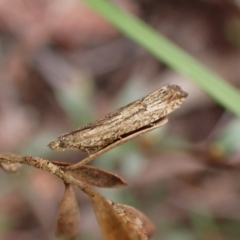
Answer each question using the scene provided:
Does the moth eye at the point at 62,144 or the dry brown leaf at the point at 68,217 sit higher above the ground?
the moth eye at the point at 62,144

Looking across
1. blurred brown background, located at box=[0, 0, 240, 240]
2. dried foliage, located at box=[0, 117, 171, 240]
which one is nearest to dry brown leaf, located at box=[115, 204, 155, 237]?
dried foliage, located at box=[0, 117, 171, 240]

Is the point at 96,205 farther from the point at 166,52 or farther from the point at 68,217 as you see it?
the point at 166,52

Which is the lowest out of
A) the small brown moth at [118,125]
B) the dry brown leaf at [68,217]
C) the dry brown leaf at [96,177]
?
the dry brown leaf at [68,217]

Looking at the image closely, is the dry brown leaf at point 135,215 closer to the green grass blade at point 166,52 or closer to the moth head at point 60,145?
the moth head at point 60,145

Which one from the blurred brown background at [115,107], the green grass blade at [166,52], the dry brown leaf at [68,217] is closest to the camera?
the dry brown leaf at [68,217]

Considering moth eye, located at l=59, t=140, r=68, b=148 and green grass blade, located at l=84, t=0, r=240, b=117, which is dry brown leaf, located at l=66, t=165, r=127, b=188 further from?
green grass blade, located at l=84, t=0, r=240, b=117

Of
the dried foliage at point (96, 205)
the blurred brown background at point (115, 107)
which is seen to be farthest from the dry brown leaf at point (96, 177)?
the blurred brown background at point (115, 107)

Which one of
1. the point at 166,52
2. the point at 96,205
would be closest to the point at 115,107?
the point at 166,52
